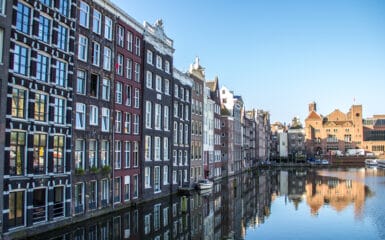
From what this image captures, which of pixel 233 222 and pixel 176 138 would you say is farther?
pixel 176 138

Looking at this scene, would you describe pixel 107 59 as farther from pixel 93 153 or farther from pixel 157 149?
pixel 157 149

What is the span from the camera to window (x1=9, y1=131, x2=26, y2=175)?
82.5 feet

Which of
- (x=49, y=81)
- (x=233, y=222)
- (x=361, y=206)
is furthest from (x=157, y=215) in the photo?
(x=361, y=206)

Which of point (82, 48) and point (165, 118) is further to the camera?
point (165, 118)

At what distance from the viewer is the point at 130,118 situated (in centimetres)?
4178

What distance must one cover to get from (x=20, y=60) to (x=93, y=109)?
969 cm

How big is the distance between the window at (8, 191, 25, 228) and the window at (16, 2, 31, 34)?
11.0 m

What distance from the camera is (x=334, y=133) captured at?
17725 centimetres

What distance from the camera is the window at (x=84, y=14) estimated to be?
109 ft

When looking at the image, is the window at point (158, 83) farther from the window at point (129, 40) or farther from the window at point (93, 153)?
the window at point (93, 153)

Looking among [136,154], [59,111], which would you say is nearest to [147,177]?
[136,154]

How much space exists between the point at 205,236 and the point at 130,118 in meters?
17.1

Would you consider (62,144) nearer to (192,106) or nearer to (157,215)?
(157,215)

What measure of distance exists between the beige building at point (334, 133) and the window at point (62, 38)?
159650 mm
